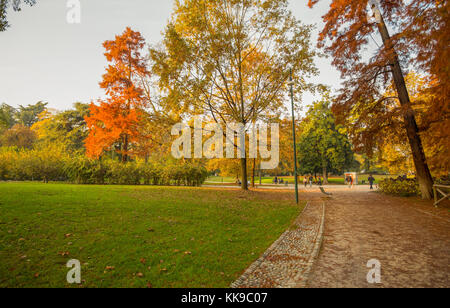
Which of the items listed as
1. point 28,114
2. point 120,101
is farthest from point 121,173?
point 28,114

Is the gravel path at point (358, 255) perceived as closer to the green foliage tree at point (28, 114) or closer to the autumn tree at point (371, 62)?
the autumn tree at point (371, 62)

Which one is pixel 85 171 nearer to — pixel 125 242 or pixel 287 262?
pixel 125 242

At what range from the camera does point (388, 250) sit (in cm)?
493

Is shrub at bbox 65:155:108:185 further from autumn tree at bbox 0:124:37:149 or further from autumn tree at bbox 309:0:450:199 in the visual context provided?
autumn tree at bbox 0:124:37:149

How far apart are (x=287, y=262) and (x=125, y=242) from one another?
3.88 meters

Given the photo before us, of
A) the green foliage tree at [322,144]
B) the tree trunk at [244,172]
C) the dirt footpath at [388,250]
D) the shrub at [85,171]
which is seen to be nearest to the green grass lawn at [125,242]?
the dirt footpath at [388,250]

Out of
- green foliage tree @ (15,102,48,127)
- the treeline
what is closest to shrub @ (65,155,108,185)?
the treeline

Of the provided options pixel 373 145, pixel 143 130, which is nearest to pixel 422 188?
pixel 373 145

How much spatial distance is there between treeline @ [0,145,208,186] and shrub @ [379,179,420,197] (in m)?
15.1

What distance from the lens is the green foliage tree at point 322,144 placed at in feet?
112

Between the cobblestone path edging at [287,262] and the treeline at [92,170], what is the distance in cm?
1414
